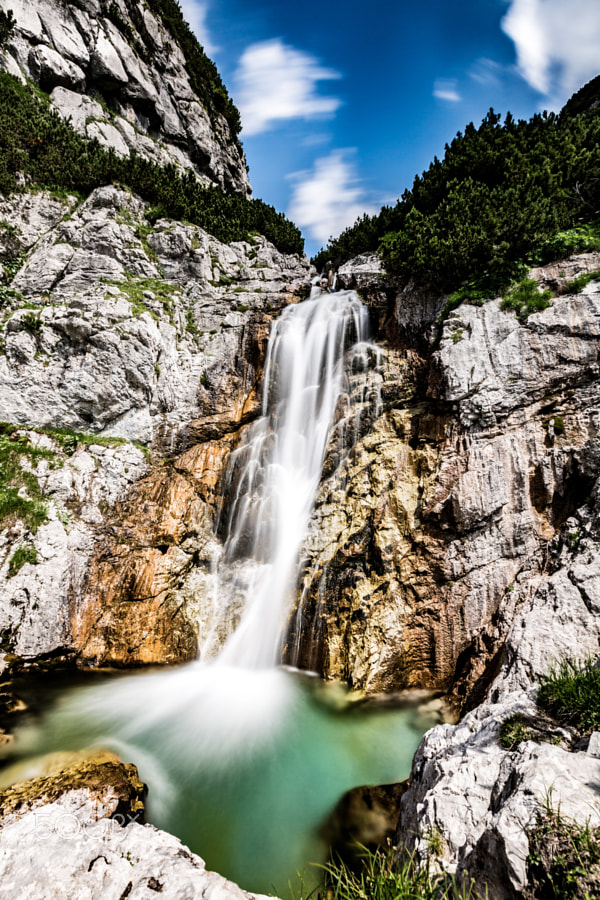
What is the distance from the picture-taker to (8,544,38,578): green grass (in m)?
9.60

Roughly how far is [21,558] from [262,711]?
735 centimetres

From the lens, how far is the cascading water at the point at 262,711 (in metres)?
5.61

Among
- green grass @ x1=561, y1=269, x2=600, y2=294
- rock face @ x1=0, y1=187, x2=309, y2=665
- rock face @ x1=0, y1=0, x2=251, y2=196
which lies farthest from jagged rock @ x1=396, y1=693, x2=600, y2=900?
rock face @ x1=0, y1=0, x2=251, y2=196

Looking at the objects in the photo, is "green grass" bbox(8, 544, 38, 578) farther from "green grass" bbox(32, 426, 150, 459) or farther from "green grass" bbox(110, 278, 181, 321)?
"green grass" bbox(110, 278, 181, 321)

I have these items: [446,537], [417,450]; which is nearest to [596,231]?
[417,450]

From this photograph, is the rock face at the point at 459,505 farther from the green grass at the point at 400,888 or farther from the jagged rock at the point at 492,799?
the green grass at the point at 400,888

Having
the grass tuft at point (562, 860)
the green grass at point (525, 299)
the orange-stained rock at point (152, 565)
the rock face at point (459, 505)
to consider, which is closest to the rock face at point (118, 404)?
the orange-stained rock at point (152, 565)

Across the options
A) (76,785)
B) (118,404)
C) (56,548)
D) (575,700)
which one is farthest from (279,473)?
(575,700)

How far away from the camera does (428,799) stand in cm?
360

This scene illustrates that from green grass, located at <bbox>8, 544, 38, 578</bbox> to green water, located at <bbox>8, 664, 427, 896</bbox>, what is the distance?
11.4 ft

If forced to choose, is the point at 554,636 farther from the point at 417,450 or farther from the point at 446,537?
the point at 417,450

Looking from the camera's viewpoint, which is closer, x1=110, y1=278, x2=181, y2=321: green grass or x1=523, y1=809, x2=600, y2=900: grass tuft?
x1=523, y1=809, x2=600, y2=900: grass tuft

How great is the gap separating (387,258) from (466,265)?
3.16m

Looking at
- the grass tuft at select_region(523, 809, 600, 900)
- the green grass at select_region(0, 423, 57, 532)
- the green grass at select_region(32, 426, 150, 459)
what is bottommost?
the grass tuft at select_region(523, 809, 600, 900)
